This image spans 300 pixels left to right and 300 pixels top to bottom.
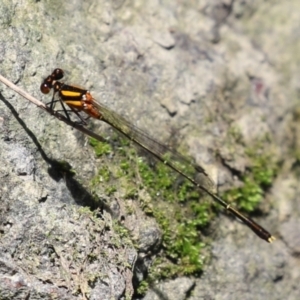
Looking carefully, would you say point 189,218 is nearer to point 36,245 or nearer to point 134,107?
point 134,107

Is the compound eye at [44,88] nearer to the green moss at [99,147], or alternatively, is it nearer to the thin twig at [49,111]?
the thin twig at [49,111]

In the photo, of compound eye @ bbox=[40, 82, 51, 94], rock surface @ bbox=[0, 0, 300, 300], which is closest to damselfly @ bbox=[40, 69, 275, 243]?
compound eye @ bbox=[40, 82, 51, 94]

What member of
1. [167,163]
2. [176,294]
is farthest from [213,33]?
[176,294]

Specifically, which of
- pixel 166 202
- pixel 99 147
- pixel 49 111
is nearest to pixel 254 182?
pixel 166 202

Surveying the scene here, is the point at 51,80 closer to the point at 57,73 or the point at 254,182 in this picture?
the point at 57,73

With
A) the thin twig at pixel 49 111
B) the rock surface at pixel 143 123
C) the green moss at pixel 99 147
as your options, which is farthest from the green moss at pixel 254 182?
the thin twig at pixel 49 111

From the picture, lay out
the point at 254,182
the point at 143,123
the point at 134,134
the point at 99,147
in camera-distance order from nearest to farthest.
→ 1. the point at 99,147
2. the point at 134,134
3. the point at 143,123
4. the point at 254,182

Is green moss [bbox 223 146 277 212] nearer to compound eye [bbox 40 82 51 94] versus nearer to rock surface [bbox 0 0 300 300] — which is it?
rock surface [bbox 0 0 300 300]

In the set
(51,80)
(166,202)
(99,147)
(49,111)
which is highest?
(51,80)
